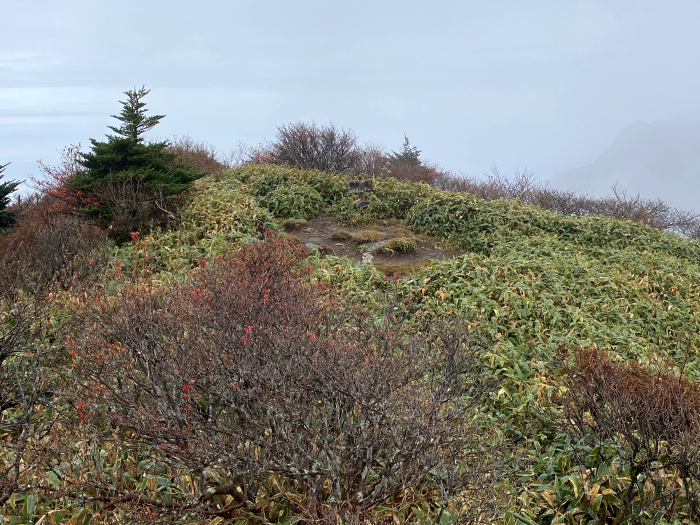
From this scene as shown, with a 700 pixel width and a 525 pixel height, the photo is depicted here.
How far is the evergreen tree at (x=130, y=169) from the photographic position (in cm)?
972

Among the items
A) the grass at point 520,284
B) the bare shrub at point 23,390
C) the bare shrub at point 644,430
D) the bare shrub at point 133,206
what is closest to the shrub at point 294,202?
the grass at point 520,284

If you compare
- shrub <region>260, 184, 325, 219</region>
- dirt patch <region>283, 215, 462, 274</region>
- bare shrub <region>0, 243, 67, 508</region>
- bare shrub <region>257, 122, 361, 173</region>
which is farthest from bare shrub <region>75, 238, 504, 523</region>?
bare shrub <region>257, 122, 361, 173</region>

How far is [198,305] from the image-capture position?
4891mm

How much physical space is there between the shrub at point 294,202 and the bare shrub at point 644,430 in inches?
349

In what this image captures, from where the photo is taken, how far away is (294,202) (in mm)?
12758

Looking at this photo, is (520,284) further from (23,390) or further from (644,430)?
(23,390)

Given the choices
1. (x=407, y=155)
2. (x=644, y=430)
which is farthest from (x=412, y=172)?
(x=644, y=430)

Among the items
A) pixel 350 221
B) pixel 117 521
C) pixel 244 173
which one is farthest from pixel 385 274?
pixel 244 173

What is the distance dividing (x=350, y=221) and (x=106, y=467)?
9.06 meters

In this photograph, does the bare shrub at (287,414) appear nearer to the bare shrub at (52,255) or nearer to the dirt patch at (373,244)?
the bare shrub at (52,255)

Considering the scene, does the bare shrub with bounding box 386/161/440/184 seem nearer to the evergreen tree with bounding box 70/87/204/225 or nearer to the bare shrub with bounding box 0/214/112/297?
the evergreen tree with bounding box 70/87/204/225

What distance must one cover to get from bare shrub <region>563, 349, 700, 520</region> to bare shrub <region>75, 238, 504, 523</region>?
1101 millimetres

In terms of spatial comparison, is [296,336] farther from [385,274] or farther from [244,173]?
[244,173]

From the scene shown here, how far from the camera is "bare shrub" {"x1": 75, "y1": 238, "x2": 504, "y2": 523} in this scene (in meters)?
3.29
